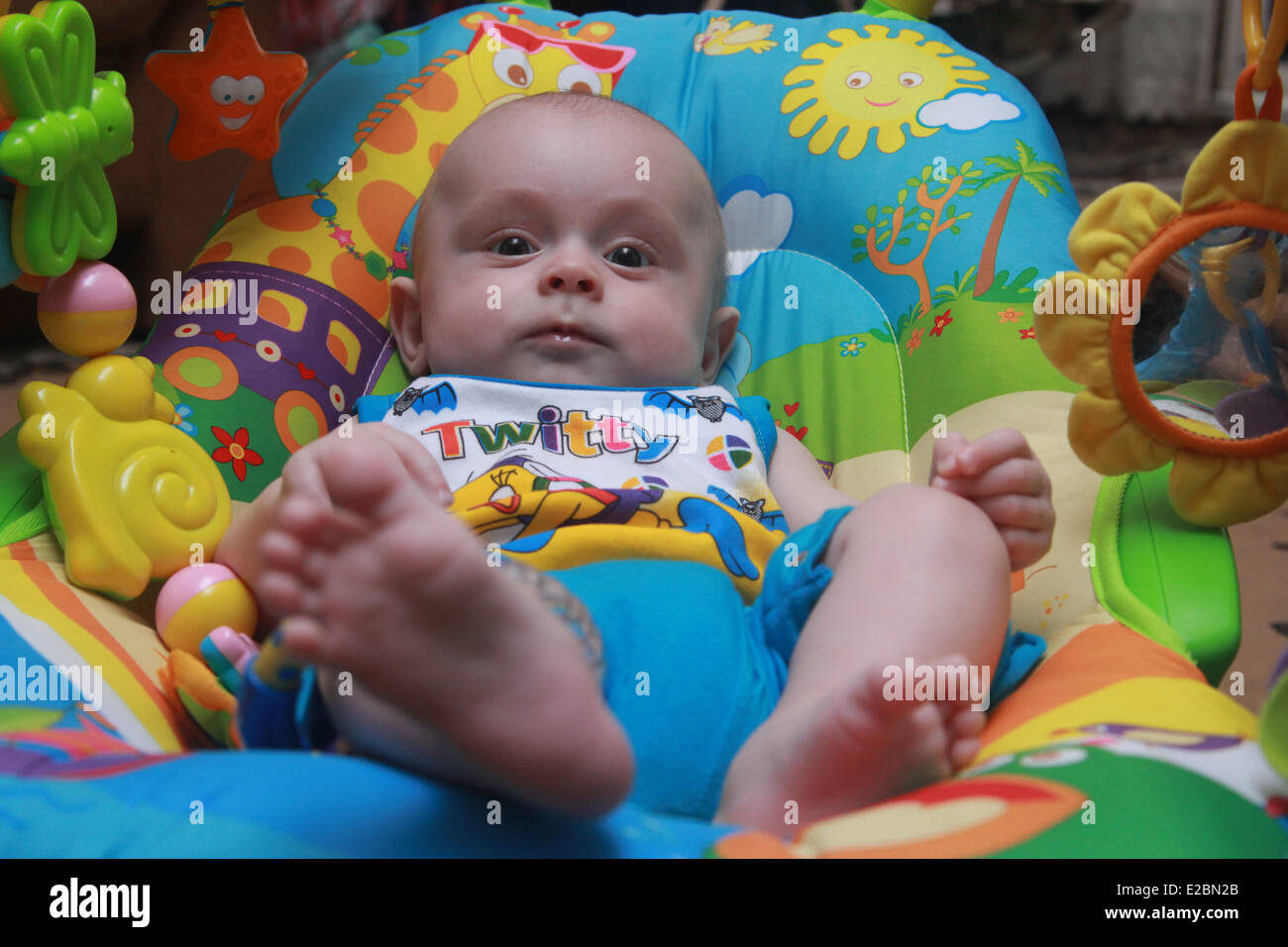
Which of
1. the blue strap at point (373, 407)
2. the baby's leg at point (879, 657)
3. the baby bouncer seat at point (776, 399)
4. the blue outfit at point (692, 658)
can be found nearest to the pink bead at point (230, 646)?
the baby bouncer seat at point (776, 399)

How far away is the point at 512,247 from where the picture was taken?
1101 mm

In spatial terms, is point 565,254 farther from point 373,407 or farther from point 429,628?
point 429,628

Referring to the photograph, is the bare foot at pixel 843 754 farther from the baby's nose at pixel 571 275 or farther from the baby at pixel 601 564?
the baby's nose at pixel 571 275

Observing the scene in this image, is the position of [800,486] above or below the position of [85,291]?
below

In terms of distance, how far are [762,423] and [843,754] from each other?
53cm

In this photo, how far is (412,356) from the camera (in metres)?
1.20

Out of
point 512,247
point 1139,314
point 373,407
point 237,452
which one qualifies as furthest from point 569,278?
point 1139,314

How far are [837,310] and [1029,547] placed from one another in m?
0.49

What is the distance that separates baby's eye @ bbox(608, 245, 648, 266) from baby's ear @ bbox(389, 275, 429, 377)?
223 mm

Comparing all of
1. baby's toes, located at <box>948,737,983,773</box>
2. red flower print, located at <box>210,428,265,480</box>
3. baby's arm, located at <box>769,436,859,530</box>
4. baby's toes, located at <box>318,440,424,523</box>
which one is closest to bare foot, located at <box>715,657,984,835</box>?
baby's toes, located at <box>948,737,983,773</box>

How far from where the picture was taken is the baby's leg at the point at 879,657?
599 millimetres
